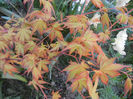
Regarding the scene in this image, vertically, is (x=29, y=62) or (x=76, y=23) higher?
(x=76, y=23)

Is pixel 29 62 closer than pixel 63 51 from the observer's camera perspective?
Yes

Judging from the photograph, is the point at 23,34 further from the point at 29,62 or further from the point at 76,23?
the point at 76,23

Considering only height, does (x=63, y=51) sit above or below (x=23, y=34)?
below

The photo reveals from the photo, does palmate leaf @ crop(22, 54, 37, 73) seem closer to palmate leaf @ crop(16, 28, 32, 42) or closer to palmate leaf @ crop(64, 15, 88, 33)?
palmate leaf @ crop(16, 28, 32, 42)

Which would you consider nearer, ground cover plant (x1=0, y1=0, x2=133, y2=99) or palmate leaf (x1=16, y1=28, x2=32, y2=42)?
ground cover plant (x1=0, y1=0, x2=133, y2=99)

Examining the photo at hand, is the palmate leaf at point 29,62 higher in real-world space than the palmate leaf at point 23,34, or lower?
lower

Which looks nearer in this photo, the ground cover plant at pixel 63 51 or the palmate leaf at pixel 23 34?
the ground cover plant at pixel 63 51

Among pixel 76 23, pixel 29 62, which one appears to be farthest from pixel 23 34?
pixel 76 23

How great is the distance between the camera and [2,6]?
132 centimetres

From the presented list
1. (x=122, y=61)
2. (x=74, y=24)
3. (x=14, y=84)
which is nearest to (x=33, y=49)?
(x=74, y=24)

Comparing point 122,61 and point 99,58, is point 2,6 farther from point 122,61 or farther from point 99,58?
point 122,61

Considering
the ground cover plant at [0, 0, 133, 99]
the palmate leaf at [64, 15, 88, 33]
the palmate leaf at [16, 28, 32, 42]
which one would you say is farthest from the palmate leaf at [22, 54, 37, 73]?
the palmate leaf at [64, 15, 88, 33]

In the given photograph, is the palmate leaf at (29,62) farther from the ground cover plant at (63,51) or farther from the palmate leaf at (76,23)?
the palmate leaf at (76,23)

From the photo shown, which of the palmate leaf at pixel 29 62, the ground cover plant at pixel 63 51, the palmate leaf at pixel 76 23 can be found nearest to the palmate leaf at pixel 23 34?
the ground cover plant at pixel 63 51
